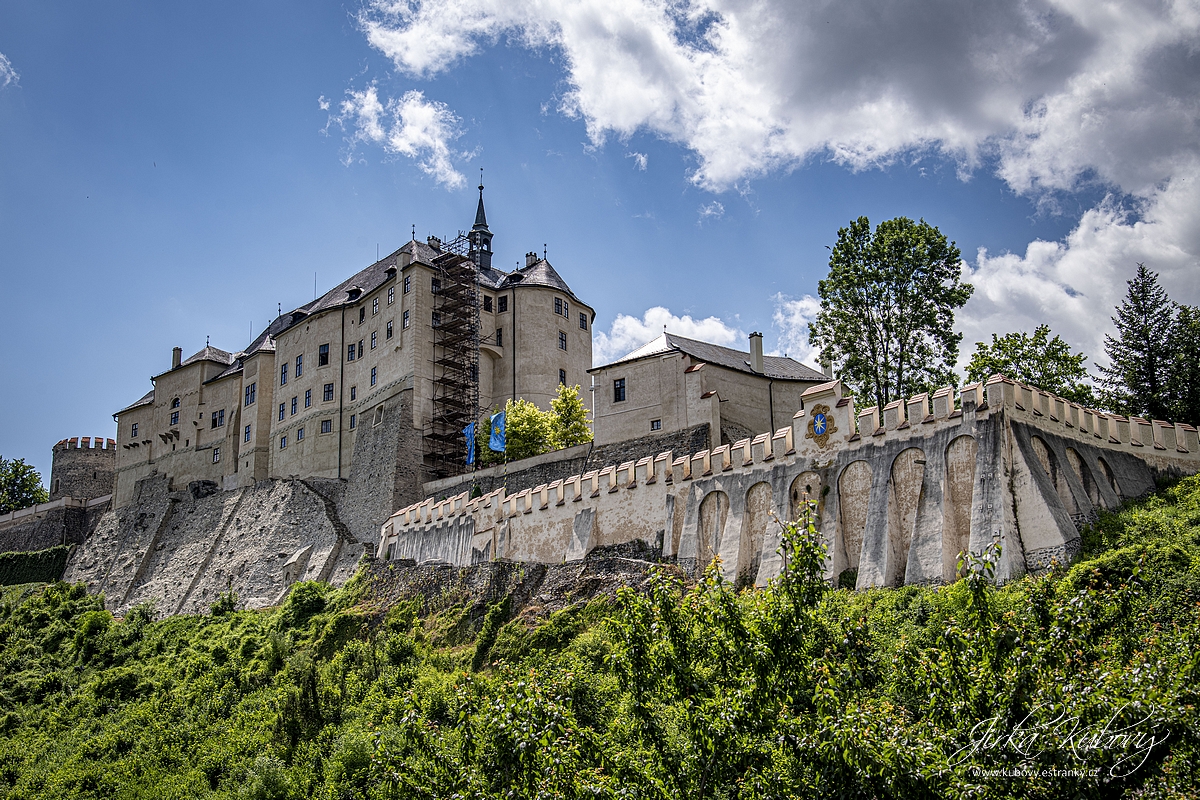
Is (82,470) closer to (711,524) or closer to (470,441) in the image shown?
(470,441)

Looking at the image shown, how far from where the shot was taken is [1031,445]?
30.7 meters

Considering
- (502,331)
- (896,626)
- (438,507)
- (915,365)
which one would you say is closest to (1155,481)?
(896,626)

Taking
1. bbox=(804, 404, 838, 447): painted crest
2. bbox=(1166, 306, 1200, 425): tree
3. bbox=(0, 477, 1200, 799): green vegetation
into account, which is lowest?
bbox=(0, 477, 1200, 799): green vegetation

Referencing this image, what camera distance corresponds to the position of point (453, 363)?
6650 cm

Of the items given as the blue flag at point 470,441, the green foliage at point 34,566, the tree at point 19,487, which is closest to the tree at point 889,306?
the blue flag at point 470,441

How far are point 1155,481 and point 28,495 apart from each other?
9737cm

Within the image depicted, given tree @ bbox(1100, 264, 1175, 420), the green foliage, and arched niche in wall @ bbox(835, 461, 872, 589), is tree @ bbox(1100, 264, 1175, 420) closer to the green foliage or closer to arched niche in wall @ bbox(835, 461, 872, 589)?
arched niche in wall @ bbox(835, 461, 872, 589)

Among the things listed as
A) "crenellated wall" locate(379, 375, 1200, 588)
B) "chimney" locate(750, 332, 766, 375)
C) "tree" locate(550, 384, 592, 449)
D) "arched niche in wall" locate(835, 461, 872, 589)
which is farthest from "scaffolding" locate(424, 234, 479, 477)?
"arched niche in wall" locate(835, 461, 872, 589)

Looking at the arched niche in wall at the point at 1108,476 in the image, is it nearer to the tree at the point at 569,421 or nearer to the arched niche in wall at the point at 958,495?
the arched niche in wall at the point at 958,495

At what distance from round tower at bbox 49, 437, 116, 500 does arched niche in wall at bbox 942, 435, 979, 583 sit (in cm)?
8203

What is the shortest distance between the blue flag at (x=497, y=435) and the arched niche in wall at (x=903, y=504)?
29244 millimetres

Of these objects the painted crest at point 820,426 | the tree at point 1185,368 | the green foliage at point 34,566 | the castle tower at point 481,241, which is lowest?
the green foliage at point 34,566

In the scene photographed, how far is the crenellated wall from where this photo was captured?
2973 centimetres

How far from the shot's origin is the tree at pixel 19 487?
100125mm
